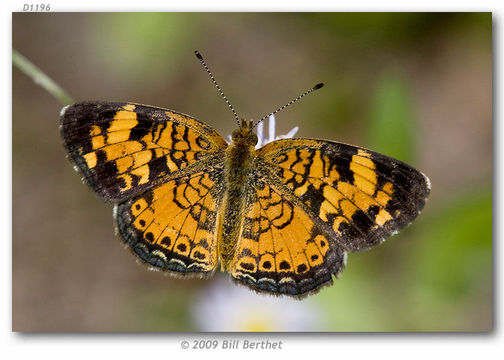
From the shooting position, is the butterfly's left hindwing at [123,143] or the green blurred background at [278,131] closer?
the butterfly's left hindwing at [123,143]

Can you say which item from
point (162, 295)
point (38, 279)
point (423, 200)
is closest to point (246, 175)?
point (423, 200)

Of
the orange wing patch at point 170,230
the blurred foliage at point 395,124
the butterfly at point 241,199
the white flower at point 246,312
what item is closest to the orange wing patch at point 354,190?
the butterfly at point 241,199

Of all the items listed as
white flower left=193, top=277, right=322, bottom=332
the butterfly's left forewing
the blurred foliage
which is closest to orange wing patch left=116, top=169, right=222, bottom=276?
the butterfly's left forewing

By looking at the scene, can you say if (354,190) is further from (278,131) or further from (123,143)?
(278,131)

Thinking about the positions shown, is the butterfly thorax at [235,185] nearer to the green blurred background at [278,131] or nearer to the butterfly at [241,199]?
the butterfly at [241,199]

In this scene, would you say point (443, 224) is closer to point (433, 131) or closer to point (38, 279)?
point (433, 131)

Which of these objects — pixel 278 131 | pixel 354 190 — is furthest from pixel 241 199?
pixel 278 131
